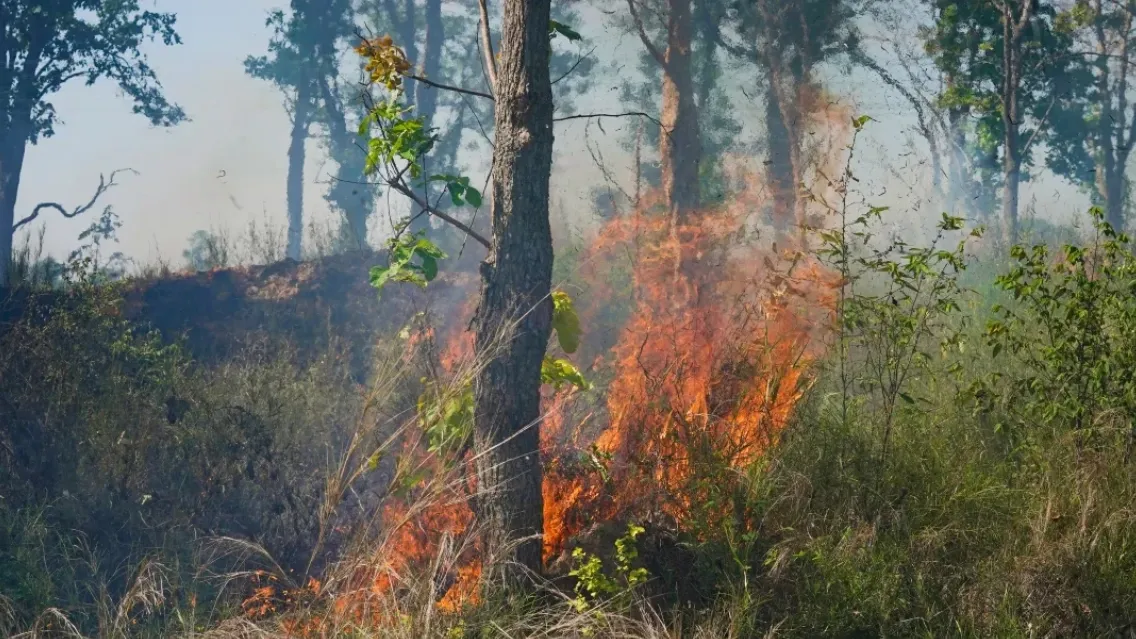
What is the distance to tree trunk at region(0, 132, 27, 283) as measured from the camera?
63.0 ft

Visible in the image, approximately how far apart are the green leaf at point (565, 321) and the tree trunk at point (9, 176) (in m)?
16.3

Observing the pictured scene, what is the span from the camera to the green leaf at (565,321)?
6.16m

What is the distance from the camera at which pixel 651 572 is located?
5453 mm

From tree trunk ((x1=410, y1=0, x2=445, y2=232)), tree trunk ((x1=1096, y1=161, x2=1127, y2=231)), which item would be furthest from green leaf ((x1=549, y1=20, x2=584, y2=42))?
tree trunk ((x1=410, y1=0, x2=445, y2=232))

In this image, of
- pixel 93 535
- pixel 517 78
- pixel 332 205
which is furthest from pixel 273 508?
pixel 332 205

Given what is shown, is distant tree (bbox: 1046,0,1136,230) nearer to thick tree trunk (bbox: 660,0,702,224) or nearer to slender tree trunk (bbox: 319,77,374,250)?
thick tree trunk (bbox: 660,0,702,224)

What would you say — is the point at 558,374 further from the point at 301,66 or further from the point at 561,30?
the point at 301,66

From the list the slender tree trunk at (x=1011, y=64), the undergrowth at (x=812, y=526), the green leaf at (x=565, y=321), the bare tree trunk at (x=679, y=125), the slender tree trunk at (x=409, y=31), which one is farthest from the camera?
the slender tree trunk at (x=409, y=31)

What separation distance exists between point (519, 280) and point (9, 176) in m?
17.2

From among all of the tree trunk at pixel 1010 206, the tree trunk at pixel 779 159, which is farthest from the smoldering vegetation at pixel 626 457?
the tree trunk at pixel 779 159

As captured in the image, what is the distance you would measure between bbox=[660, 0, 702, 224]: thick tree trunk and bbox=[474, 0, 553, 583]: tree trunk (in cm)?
924

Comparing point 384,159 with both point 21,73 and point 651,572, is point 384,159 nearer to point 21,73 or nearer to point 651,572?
point 651,572

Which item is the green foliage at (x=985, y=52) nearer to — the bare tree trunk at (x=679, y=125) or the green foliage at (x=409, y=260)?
the bare tree trunk at (x=679, y=125)

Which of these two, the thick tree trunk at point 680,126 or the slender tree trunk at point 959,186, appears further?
the slender tree trunk at point 959,186
